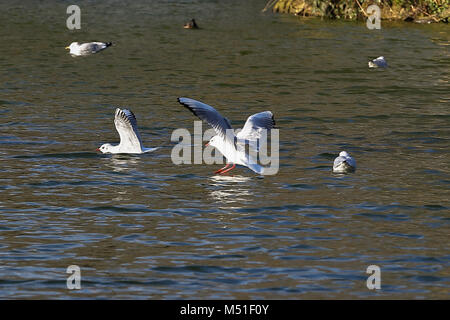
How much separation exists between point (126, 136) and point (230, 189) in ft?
10.2

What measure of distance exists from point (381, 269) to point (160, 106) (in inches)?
542

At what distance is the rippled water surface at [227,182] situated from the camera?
1252 cm

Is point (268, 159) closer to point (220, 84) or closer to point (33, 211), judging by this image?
point (33, 211)

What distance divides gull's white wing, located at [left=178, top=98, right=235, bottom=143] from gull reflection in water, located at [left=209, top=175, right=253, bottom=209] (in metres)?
0.90

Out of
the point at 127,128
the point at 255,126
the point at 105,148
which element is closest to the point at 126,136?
the point at 127,128

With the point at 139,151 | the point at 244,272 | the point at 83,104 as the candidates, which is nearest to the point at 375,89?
the point at 83,104

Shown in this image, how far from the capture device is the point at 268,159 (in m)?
19.6

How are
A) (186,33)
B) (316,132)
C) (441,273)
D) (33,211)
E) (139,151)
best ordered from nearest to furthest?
(441,273)
(33,211)
(139,151)
(316,132)
(186,33)

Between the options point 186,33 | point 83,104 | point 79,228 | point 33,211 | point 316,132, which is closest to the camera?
point 79,228

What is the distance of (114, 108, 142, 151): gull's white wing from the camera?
61.0 feet

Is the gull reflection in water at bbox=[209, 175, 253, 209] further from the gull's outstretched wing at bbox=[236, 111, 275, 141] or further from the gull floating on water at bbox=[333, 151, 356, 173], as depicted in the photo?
the gull floating on water at bbox=[333, 151, 356, 173]

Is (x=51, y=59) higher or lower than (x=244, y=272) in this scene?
higher

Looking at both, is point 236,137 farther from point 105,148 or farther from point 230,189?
point 105,148

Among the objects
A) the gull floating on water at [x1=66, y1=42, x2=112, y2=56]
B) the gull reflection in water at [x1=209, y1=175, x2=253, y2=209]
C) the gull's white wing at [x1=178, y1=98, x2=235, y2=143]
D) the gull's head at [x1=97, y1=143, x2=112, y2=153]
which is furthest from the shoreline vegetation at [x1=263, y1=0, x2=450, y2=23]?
the gull's white wing at [x1=178, y1=98, x2=235, y2=143]
